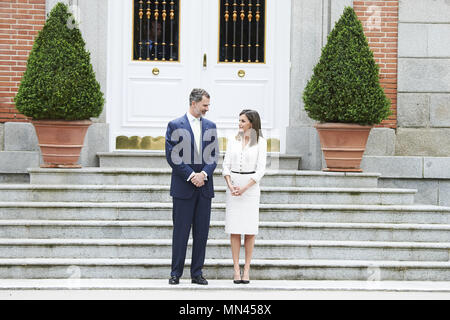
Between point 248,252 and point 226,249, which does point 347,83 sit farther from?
point 248,252

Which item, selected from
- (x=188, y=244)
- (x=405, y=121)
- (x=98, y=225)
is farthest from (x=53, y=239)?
(x=405, y=121)

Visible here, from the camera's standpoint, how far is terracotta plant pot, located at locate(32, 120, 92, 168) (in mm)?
8500

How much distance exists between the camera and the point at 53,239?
7543mm

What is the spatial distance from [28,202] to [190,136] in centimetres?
231

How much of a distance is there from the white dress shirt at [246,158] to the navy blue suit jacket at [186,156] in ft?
0.54

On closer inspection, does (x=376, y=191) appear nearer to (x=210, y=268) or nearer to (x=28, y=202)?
(x=210, y=268)

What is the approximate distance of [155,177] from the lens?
8547mm

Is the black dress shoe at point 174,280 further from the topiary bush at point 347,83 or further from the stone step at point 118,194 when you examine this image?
the topiary bush at point 347,83

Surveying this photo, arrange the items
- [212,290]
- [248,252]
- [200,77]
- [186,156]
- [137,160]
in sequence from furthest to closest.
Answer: [200,77] → [137,160] → [248,252] → [186,156] → [212,290]

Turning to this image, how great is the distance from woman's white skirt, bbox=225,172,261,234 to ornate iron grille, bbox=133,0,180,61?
3.53m

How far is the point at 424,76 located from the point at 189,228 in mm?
4344

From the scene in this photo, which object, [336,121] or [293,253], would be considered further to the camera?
[336,121]

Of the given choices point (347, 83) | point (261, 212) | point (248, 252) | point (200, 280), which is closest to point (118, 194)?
point (261, 212)

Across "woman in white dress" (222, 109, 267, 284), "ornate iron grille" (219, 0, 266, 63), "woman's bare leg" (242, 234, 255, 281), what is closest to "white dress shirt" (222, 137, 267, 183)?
"woman in white dress" (222, 109, 267, 284)
